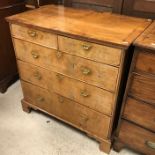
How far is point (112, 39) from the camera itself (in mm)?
1021

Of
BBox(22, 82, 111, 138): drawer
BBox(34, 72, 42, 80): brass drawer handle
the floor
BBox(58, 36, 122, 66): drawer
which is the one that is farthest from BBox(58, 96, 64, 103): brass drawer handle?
BBox(58, 36, 122, 66): drawer

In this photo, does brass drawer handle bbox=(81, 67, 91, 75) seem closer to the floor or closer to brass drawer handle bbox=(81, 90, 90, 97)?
brass drawer handle bbox=(81, 90, 90, 97)

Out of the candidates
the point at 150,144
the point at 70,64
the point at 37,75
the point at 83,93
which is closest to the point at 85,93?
the point at 83,93

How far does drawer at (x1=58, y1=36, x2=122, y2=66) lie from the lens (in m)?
1.04

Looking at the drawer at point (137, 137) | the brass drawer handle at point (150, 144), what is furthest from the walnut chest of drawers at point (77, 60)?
the brass drawer handle at point (150, 144)

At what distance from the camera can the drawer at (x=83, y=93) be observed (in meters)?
1.22

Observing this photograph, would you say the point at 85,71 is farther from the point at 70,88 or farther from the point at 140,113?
the point at 140,113

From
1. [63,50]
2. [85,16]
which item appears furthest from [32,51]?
[85,16]

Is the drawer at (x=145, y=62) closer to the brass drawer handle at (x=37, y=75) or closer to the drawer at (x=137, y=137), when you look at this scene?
the drawer at (x=137, y=137)

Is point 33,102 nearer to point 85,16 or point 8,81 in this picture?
point 8,81

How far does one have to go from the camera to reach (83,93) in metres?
1.31

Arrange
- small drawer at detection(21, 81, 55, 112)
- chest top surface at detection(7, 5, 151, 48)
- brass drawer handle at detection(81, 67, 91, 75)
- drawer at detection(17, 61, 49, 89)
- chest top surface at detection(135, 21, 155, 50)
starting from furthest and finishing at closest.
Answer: small drawer at detection(21, 81, 55, 112) → drawer at detection(17, 61, 49, 89) → brass drawer handle at detection(81, 67, 91, 75) → chest top surface at detection(7, 5, 151, 48) → chest top surface at detection(135, 21, 155, 50)

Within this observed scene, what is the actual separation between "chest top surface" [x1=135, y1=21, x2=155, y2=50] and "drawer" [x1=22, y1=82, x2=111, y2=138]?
1.89 feet

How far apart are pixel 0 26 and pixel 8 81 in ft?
2.03
